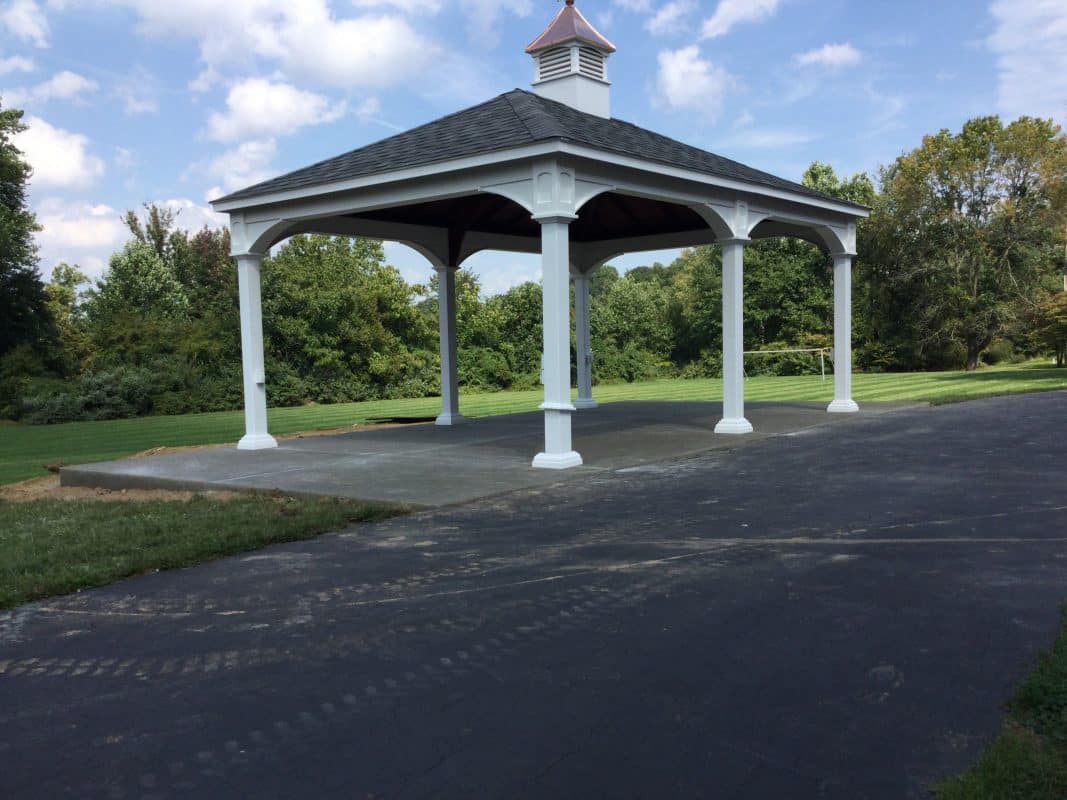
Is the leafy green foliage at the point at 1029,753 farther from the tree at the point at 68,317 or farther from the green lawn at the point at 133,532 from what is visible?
the tree at the point at 68,317

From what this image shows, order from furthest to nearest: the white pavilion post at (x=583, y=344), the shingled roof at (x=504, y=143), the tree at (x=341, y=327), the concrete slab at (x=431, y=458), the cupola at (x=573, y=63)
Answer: the tree at (x=341, y=327), the white pavilion post at (x=583, y=344), the cupola at (x=573, y=63), the shingled roof at (x=504, y=143), the concrete slab at (x=431, y=458)

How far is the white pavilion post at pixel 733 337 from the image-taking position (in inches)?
496

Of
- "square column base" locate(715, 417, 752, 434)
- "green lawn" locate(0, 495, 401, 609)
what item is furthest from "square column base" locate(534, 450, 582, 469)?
"square column base" locate(715, 417, 752, 434)

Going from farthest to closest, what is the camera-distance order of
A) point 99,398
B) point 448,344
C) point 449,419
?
point 99,398 → point 448,344 → point 449,419

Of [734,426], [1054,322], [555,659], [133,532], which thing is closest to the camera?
[555,659]

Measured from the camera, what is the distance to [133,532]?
22.9ft

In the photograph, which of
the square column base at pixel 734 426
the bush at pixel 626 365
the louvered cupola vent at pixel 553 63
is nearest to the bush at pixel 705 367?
the bush at pixel 626 365

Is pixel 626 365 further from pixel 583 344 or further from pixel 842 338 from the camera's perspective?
pixel 842 338

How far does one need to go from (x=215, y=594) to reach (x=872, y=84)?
2065 cm

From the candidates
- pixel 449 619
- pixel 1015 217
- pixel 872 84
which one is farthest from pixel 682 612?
pixel 1015 217

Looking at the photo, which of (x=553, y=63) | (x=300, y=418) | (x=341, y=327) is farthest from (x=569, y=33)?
(x=341, y=327)

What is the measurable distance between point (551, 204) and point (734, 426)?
4.85 metres

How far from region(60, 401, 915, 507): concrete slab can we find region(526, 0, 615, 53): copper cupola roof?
6.25 meters

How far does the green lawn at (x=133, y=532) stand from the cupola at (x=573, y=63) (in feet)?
29.1
